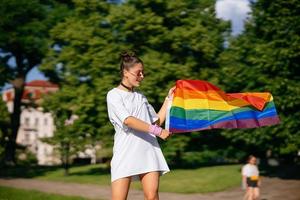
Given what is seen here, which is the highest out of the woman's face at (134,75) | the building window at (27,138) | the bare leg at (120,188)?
the woman's face at (134,75)

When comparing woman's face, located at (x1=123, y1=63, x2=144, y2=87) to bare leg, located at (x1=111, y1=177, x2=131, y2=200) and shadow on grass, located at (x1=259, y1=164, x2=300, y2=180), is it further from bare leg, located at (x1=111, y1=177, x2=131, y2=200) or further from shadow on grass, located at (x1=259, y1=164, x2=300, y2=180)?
shadow on grass, located at (x1=259, y1=164, x2=300, y2=180)

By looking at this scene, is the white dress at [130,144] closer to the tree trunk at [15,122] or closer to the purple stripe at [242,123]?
the purple stripe at [242,123]

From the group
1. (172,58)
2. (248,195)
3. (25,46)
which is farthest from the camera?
(25,46)

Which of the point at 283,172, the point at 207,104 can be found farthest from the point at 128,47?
the point at 207,104

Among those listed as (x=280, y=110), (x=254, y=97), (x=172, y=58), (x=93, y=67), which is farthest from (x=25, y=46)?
(x=254, y=97)

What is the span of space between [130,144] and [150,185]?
40 cm

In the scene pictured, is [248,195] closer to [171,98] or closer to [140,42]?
[171,98]

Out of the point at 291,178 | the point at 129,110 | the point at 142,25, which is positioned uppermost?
the point at 142,25

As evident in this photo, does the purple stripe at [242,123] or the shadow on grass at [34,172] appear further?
the shadow on grass at [34,172]

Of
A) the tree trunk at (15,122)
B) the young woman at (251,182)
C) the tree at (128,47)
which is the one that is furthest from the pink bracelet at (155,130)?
the tree trunk at (15,122)

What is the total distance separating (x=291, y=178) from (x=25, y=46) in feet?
71.8

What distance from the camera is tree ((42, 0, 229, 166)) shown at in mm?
33344

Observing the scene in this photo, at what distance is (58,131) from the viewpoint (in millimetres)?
32781

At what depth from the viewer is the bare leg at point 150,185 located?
187 inches
